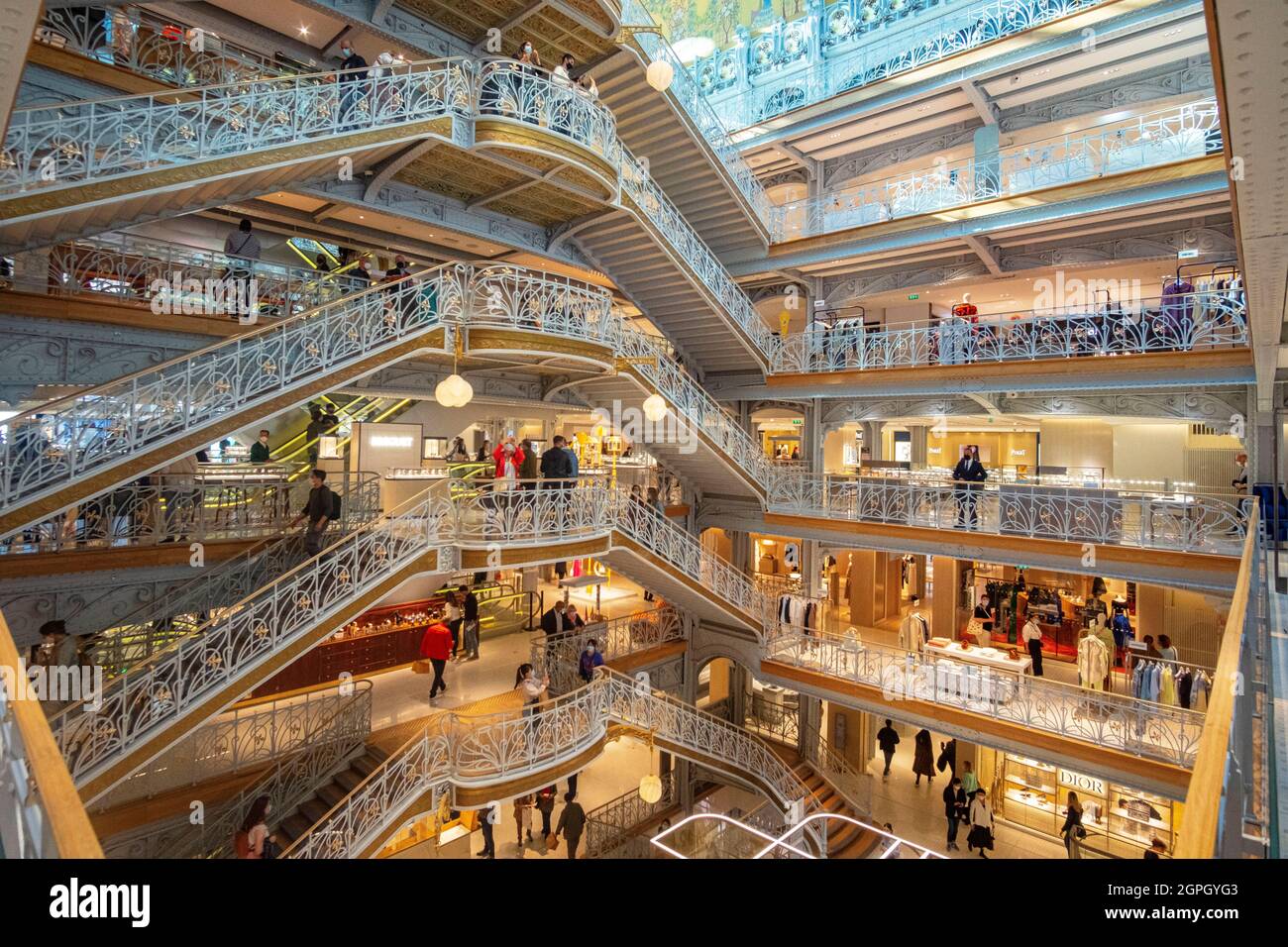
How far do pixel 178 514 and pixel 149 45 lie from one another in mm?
6968

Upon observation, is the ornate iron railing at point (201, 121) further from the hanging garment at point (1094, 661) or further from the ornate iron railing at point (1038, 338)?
the hanging garment at point (1094, 661)

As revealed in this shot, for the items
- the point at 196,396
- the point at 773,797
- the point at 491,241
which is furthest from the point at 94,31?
the point at 773,797

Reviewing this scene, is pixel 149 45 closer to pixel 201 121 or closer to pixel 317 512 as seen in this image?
pixel 201 121

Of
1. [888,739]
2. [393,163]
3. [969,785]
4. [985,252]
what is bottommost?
[969,785]

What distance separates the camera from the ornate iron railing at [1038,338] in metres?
10.8

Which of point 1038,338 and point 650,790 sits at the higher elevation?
point 1038,338

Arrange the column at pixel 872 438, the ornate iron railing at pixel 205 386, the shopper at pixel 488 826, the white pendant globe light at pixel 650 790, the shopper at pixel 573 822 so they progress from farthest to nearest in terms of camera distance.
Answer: the column at pixel 872 438 → the shopper at pixel 573 822 → the shopper at pixel 488 826 → the white pendant globe light at pixel 650 790 → the ornate iron railing at pixel 205 386

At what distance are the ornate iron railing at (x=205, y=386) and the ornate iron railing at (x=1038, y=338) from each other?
9.23m

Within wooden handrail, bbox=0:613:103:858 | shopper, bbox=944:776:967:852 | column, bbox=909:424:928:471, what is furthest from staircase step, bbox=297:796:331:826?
column, bbox=909:424:928:471

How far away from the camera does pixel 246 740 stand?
33.6 ft

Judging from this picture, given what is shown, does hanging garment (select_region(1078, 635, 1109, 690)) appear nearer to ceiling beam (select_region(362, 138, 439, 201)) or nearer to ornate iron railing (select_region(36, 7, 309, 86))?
Result: ceiling beam (select_region(362, 138, 439, 201))

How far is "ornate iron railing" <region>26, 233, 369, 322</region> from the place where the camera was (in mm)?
8734

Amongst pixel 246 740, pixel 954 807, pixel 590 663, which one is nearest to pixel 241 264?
pixel 246 740

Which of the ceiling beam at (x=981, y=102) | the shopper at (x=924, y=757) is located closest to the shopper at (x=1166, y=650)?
the shopper at (x=924, y=757)
